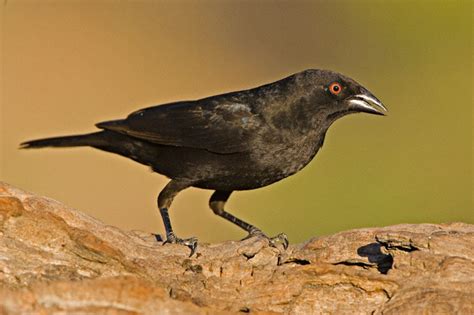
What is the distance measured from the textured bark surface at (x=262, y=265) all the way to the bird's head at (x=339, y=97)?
59.4 inches

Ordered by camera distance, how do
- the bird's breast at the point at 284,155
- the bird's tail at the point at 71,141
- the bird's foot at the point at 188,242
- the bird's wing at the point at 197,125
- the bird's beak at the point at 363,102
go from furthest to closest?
the bird's tail at the point at 71,141 → the bird's beak at the point at 363,102 → the bird's wing at the point at 197,125 → the bird's breast at the point at 284,155 → the bird's foot at the point at 188,242

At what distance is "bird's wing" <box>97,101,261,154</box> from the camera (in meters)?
7.51

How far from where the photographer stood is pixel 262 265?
6.18m

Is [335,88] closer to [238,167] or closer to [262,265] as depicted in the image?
[238,167]

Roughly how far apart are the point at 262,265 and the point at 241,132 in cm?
161

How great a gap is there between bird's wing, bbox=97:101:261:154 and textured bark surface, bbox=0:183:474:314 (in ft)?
4.21

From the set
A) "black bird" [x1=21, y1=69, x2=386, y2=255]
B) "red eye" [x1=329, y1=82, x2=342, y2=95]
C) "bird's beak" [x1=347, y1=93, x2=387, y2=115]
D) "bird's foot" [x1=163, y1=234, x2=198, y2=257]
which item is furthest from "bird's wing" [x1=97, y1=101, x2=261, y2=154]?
"bird's foot" [x1=163, y1=234, x2=198, y2=257]

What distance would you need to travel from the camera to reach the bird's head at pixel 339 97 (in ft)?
25.0

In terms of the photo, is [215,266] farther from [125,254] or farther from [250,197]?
[250,197]

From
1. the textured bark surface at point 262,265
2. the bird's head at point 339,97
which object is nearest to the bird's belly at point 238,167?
the bird's head at point 339,97

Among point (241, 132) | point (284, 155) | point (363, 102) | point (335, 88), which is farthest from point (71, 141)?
point (363, 102)

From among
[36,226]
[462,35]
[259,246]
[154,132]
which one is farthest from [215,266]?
[462,35]

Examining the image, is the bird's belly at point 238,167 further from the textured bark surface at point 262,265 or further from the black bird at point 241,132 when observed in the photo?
the textured bark surface at point 262,265

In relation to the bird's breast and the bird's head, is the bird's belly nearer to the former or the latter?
the bird's breast
